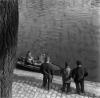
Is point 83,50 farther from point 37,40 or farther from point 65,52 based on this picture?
point 37,40

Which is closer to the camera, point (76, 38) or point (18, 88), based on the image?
point (18, 88)

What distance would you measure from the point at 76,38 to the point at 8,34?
2176cm

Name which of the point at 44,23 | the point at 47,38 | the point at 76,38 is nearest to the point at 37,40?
the point at 47,38

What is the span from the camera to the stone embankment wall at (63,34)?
21.2m

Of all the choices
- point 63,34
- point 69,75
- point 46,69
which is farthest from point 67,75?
point 63,34

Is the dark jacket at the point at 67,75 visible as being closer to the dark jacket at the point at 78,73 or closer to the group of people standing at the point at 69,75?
the group of people standing at the point at 69,75

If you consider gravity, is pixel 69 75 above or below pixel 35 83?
above

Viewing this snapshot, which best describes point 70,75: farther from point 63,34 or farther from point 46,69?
point 63,34

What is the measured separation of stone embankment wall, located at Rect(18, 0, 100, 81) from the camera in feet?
69.6

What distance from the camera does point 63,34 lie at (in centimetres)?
2747

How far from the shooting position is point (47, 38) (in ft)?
87.2

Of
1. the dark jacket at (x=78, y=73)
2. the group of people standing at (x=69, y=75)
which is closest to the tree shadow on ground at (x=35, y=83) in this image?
the group of people standing at (x=69, y=75)

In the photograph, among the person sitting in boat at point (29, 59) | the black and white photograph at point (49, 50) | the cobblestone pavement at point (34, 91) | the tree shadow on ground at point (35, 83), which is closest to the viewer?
the black and white photograph at point (49, 50)

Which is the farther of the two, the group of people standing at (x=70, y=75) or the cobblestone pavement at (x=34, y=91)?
the group of people standing at (x=70, y=75)
